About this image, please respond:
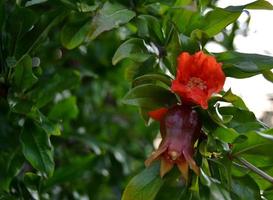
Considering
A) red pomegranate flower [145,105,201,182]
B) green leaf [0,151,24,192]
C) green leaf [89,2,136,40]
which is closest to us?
red pomegranate flower [145,105,201,182]

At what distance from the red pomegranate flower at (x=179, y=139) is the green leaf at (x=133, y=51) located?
12cm

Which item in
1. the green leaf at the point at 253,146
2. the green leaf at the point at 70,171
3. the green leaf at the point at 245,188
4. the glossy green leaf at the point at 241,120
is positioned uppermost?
the glossy green leaf at the point at 241,120

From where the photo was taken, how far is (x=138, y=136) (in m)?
2.14

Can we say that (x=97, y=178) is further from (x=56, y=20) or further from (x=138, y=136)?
(x=56, y=20)

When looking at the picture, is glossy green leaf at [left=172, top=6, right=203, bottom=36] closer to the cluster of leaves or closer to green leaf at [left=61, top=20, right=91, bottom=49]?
the cluster of leaves

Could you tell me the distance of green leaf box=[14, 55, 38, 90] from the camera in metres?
1.09

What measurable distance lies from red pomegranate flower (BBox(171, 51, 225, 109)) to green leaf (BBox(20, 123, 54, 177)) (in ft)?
1.04

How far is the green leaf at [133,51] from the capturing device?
Result: 3.31ft

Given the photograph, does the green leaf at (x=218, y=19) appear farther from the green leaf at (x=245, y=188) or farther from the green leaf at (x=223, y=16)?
the green leaf at (x=245, y=188)

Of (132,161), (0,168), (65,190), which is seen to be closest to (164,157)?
(0,168)

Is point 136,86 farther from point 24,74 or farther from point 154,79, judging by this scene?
point 24,74

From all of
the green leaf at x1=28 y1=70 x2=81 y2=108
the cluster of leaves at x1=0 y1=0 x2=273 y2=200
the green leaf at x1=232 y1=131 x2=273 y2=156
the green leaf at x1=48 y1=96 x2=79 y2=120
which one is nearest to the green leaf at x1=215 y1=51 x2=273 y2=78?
the cluster of leaves at x1=0 y1=0 x2=273 y2=200

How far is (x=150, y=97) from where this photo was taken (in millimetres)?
958

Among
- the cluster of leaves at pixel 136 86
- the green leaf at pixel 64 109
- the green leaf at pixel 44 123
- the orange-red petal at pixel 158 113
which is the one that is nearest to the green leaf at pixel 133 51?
A: the cluster of leaves at pixel 136 86
